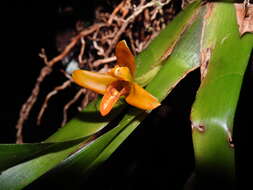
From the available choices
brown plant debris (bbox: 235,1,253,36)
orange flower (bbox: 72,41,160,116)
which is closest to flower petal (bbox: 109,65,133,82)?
orange flower (bbox: 72,41,160,116)

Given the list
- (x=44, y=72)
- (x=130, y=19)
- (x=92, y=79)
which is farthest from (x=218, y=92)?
(x=44, y=72)

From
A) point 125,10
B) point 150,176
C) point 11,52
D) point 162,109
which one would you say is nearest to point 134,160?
point 150,176


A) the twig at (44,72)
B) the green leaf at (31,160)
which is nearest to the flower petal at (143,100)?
the green leaf at (31,160)

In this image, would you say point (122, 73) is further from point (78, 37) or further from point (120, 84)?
point (78, 37)

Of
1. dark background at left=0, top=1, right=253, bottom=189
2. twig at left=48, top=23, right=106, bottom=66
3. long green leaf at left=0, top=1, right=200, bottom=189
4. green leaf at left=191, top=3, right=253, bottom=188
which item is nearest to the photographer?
green leaf at left=191, top=3, right=253, bottom=188

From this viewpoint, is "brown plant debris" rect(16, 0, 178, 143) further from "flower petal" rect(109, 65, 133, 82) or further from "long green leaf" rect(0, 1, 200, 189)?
"flower petal" rect(109, 65, 133, 82)

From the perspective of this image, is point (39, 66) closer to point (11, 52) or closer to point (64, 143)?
point (11, 52)
